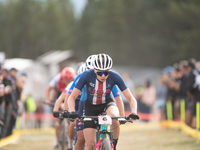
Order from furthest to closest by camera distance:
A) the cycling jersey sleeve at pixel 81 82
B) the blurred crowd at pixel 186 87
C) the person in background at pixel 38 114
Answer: the person in background at pixel 38 114 → the blurred crowd at pixel 186 87 → the cycling jersey sleeve at pixel 81 82

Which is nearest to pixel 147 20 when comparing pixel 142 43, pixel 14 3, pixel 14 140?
pixel 142 43

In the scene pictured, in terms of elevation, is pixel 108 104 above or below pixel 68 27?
below

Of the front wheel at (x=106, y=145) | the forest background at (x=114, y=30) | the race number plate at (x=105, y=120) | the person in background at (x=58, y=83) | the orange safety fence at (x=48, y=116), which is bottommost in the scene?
the front wheel at (x=106, y=145)

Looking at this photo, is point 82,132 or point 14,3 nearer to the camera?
point 82,132

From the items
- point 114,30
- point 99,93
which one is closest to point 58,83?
point 99,93

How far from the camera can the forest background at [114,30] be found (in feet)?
161

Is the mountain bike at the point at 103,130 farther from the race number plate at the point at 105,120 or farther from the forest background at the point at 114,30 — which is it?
the forest background at the point at 114,30

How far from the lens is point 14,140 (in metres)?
13.5

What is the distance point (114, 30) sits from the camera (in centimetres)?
6456

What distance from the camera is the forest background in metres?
49.1

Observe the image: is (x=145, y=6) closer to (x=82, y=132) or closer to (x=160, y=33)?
(x=160, y=33)

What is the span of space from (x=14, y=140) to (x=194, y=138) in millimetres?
5822

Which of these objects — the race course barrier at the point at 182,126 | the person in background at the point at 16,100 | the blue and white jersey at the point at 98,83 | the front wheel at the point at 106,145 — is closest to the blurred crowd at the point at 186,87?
the race course barrier at the point at 182,126

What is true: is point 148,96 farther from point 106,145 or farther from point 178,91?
point 106,145
